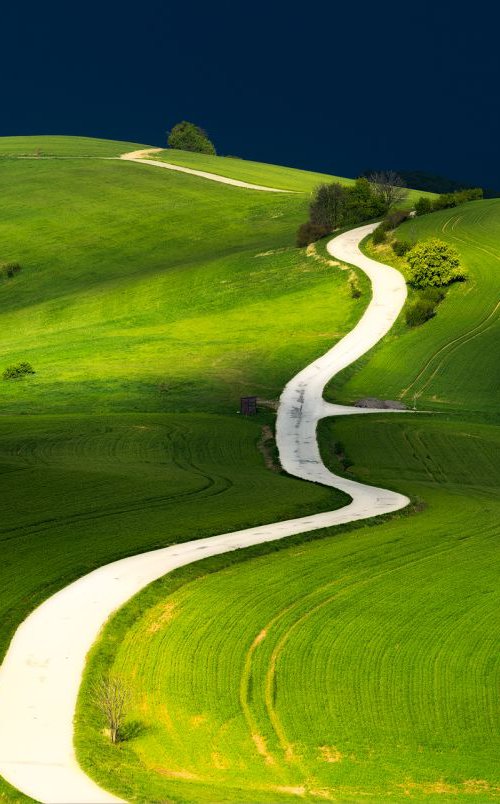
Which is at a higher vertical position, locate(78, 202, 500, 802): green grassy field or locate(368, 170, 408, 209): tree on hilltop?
locate(368, 170, 408, 209): tree on hilltop

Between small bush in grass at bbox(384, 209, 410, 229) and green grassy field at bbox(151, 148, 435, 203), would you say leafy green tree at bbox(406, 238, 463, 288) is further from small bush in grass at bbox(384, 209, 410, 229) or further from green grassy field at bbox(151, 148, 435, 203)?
green grassy field at bbox(151, 148, 435, 203)

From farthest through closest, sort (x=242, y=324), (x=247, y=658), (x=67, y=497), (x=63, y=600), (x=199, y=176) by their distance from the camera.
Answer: (x=199, y=176) → (x=242, y=324) → (x=67, y=497) → (x=63, y=600) → (x=247, y=658)

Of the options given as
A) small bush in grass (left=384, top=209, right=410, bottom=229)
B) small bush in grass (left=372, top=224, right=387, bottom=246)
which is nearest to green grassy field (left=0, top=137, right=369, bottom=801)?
small bush in grass (left=372, top=224, right=387, bottom=246)

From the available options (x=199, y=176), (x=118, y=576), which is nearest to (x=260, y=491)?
(x=118, y=576)

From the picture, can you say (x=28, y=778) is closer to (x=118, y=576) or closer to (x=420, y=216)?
(x=118, y=576)

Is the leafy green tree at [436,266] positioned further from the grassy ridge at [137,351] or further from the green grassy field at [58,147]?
the green grassy field at [58,147]

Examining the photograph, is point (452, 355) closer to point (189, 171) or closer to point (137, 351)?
point (137, 351)

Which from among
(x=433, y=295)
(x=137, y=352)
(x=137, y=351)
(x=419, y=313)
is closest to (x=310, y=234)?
(x=433, y=295)
